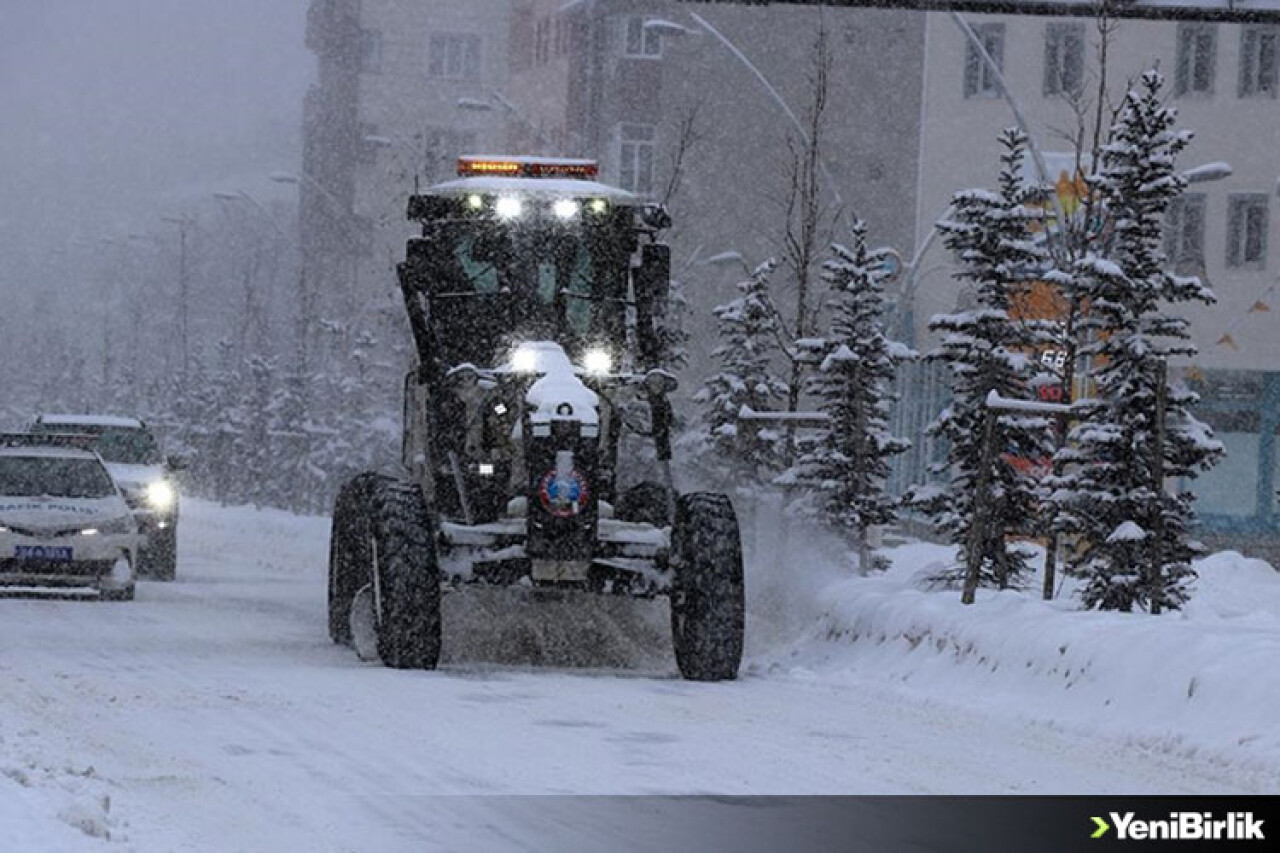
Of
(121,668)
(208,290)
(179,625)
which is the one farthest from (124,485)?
(208,290)

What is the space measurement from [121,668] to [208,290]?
16648 cm

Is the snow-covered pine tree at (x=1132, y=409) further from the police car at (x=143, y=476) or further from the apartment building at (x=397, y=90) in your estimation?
the apartment building at (x=397, y=90)

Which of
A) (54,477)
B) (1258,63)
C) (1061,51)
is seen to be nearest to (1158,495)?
(54,477)

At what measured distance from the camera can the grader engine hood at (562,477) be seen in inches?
661

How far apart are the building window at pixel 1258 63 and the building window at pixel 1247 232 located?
225cm

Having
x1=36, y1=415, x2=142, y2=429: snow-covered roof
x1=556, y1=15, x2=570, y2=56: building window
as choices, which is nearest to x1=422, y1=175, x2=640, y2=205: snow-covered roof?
x1=36, y1=415, x2=142, y2=429: snow-covered roof

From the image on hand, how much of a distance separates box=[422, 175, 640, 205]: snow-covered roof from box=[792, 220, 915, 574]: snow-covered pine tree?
6.89 m

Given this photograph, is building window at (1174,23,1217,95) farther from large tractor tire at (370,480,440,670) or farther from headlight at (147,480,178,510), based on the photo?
large tractor tire at (370,480,440,670)

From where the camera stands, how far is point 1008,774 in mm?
12062

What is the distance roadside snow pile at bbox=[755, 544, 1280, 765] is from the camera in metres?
13.3

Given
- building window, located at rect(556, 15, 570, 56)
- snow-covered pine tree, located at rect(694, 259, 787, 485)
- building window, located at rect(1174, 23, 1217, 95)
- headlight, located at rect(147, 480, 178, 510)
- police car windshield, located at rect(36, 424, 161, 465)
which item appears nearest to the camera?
headlight, located at rect(147, 480, 178, 510)

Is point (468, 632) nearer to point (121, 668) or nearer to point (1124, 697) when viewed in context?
point (121, 668)

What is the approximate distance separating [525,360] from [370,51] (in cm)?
7453

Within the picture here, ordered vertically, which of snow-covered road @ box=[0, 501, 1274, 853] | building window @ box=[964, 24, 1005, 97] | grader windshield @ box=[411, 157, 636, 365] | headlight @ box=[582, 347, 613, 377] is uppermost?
building window @ box=[964, 24, 1005, 97]
